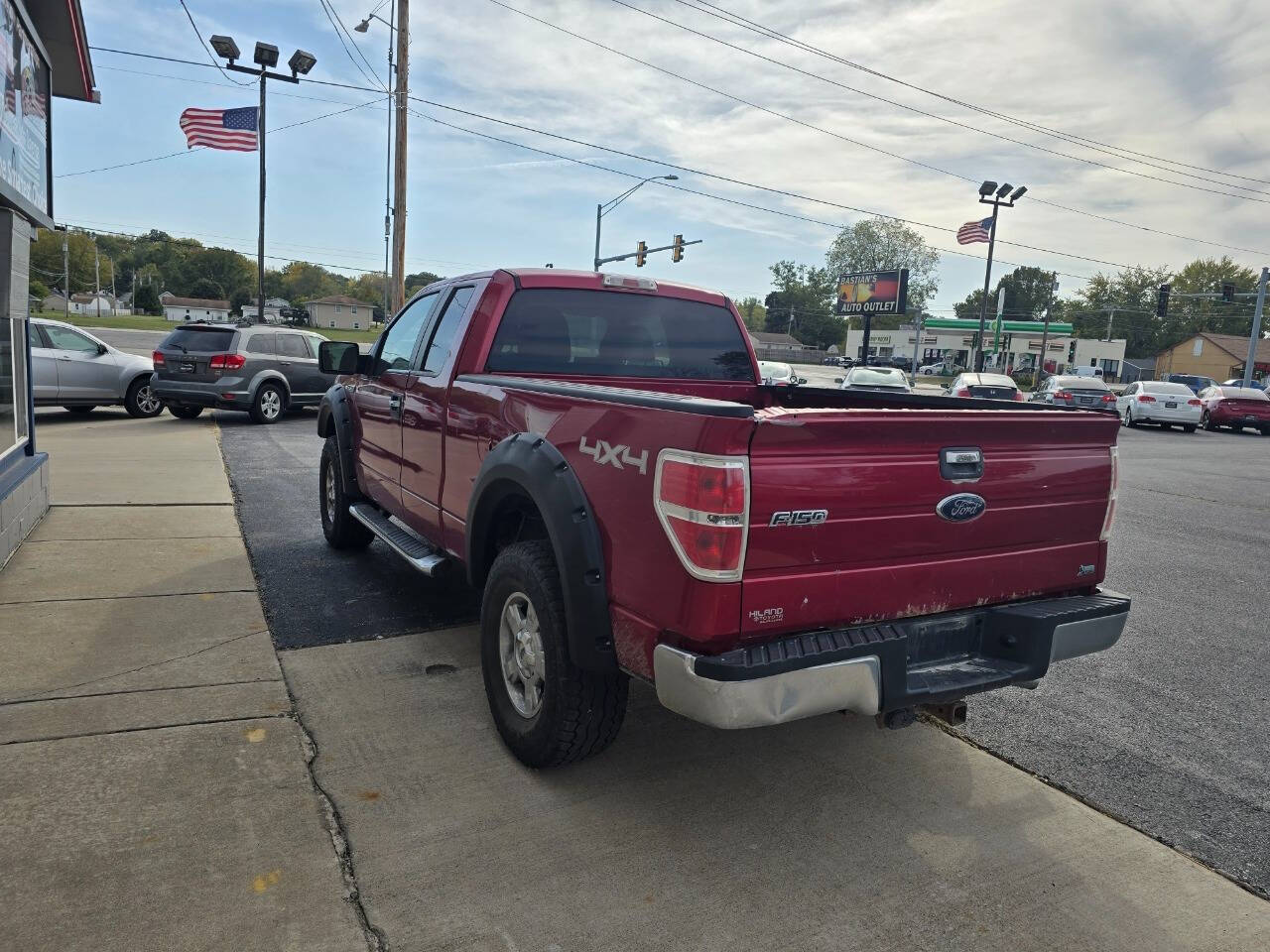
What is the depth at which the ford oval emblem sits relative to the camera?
2.84m

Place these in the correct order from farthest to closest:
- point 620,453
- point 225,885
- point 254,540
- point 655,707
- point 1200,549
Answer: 1. point 1200,549
2. point 254,540
3. point 655,707
4. point 620,453
5. point 225,885

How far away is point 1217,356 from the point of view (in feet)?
265

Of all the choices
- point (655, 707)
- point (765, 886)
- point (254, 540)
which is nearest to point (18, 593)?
point (254, 540)

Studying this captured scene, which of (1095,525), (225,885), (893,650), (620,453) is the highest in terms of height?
(620,453)

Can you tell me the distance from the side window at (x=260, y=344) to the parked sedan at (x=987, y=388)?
15.7 metres

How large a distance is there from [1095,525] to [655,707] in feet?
6.63

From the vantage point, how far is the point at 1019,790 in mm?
3350

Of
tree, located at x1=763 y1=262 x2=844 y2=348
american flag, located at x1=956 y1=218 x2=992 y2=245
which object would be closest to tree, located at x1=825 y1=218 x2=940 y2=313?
tree, located at x1=763 y1=262 x2=844 y2=348

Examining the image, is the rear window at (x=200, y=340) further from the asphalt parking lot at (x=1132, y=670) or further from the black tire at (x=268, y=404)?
the asphalt parking lot at (x=1132, y=670)

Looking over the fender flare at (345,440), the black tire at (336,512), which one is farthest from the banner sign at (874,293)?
the fender flare at (345,440)

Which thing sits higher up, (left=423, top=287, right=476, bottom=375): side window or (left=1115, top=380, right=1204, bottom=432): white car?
(left=423, top=287, right=476, bottom=375): side window

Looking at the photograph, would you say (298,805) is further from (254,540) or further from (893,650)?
(254,540)

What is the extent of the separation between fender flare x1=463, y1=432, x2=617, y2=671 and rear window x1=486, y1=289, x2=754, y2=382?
1.14 meters

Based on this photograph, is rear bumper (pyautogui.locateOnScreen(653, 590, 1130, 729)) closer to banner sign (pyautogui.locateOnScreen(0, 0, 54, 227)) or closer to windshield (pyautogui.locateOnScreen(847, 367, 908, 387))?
banner sign (pyautogui.locateOnScreen(0, 0, 54, 227))
